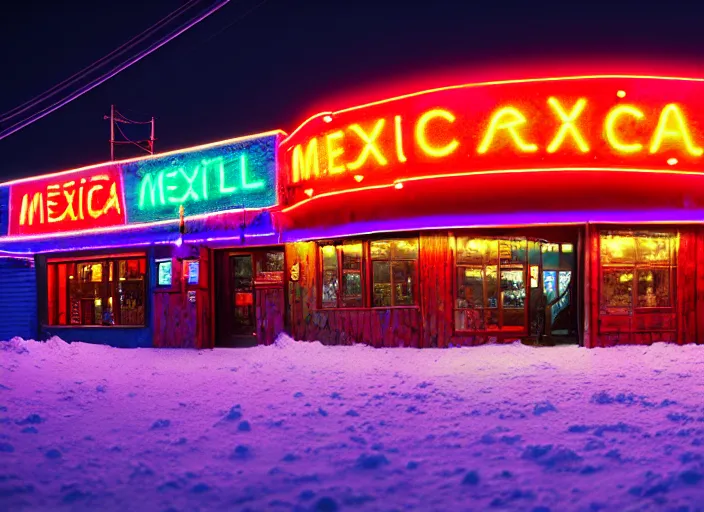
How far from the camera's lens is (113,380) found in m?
11.0

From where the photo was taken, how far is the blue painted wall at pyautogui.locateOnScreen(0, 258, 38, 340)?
64.7 ft

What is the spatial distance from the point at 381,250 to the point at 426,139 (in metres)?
2.75

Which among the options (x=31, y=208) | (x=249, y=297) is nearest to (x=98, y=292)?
(x=31, y=208)

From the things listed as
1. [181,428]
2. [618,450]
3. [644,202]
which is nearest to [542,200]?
[644,202]

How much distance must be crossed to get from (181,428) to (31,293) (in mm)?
15087

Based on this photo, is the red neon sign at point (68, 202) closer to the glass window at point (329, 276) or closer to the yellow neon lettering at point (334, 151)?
the glass window at point (329, 276)

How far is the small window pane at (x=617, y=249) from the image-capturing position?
13008 millimetres

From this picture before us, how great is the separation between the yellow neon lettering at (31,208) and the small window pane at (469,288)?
13.5m

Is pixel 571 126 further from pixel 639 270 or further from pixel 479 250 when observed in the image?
pixel 639 270

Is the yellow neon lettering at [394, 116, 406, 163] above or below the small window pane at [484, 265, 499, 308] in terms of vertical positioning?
above

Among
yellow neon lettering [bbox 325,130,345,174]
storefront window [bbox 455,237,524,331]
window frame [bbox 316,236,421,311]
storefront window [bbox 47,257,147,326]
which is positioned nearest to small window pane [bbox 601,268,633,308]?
storefront window [bbox 455,237,524,331]

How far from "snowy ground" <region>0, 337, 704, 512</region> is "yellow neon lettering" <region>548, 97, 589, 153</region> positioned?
397cm

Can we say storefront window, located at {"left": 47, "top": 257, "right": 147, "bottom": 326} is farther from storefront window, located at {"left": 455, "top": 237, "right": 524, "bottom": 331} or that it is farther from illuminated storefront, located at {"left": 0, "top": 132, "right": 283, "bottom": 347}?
storefront window, located at {"left": 455, "top": 237, "right": 524, "bottom": 331}

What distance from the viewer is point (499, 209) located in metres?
12.4
